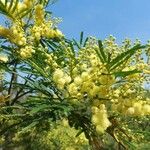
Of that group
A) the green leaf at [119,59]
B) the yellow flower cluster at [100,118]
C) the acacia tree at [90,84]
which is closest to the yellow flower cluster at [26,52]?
the acacia tree at [90,84]

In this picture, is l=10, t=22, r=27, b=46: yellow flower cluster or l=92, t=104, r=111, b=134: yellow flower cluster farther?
l=10, t=22, r=27, b=46: yellow flower cluster

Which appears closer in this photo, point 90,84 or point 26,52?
point 90,84

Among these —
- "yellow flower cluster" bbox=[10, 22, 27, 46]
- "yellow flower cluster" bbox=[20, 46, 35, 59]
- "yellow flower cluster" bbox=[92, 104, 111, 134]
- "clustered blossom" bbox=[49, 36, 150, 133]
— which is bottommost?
"yellow flower cluster" bbox=[92, 104, 111, 134]

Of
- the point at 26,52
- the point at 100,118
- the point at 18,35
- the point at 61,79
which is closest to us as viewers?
the point at 100,118

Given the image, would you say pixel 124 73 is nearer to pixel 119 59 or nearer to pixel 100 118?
pixel 119 59

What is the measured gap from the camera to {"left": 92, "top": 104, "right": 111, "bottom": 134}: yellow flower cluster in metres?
3.51

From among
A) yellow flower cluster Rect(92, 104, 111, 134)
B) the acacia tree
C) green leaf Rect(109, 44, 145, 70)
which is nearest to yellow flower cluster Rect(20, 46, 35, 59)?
the acacia tree

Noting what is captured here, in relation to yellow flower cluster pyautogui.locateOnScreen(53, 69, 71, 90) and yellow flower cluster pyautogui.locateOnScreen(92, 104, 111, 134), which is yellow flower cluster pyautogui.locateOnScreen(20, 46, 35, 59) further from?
yellow flower cluster pyautogui.locateOnScreen(92, 104, 111, 134)

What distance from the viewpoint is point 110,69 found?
3363 mm

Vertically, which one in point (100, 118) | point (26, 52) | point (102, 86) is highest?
point (26, 52)

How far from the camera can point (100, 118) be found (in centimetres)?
353

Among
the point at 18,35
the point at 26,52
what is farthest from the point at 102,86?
the point at 18,35

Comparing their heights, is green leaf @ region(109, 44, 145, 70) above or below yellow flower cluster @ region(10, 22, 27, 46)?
below

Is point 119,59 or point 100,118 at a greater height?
point 119,59
